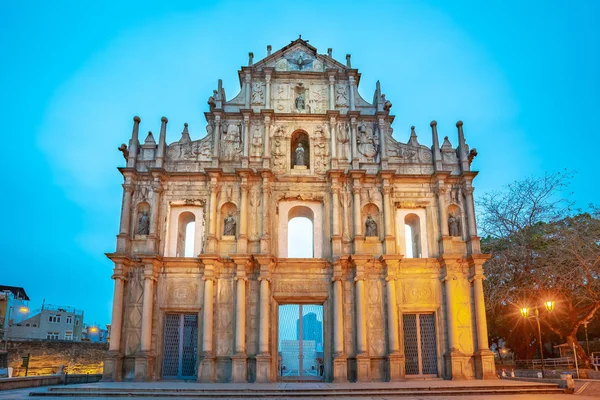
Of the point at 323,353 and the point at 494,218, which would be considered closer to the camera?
the point at 323,353

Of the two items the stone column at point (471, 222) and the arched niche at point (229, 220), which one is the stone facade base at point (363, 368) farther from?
the arched niche at point (229, 220)

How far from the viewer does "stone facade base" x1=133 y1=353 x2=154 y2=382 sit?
1895cm

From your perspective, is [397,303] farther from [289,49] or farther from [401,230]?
[289,49]

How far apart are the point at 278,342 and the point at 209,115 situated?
10.4m

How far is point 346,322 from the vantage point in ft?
66.3

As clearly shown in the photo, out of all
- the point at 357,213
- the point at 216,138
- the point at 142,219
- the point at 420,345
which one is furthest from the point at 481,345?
the point at 142,219

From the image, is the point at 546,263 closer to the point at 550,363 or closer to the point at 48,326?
the point at 550,363

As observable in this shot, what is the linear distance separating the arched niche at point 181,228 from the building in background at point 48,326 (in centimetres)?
3701

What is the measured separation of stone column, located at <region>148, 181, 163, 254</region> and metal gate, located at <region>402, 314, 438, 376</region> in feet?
34.5

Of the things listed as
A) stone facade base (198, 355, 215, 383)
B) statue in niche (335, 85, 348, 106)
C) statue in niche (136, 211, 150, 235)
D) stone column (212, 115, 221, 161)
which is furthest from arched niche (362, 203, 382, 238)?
statue in niche (136, 211, 150, 235)

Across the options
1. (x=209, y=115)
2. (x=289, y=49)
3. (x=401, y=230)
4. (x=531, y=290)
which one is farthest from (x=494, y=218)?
(x=209, y=115)

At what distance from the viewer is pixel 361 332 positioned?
64.7 ft

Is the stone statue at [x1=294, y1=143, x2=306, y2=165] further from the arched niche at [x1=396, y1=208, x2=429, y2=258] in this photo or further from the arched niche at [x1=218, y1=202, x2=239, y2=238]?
the arched niche at [x1=396, y1=208, x2=429, y2=258]

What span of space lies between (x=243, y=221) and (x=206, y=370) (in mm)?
5947
